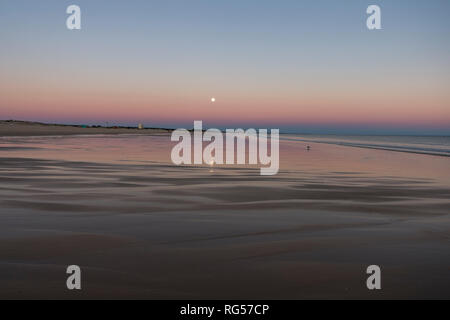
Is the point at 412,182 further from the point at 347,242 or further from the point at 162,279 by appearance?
the point at 162,279

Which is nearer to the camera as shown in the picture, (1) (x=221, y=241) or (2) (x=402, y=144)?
(1) (x=221, y=241)

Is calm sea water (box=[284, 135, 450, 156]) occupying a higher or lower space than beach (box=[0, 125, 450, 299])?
higher

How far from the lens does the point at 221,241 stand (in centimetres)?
645

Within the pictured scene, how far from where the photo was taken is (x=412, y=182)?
1472 centimetres

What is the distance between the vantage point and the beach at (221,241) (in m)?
4.61

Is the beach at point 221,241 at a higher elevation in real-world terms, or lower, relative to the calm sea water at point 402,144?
lower

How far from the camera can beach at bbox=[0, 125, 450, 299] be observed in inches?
181

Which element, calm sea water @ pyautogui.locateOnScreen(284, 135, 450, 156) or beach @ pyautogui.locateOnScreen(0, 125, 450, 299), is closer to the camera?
beach @ pyautogui.locateOnScreen(0, 125, 450, 299)

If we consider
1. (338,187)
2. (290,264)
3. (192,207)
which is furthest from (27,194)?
(338,187)

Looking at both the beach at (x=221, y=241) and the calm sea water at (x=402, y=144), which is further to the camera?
the calm sea water at (x=402, y=144)

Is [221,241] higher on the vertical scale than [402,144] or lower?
lower
